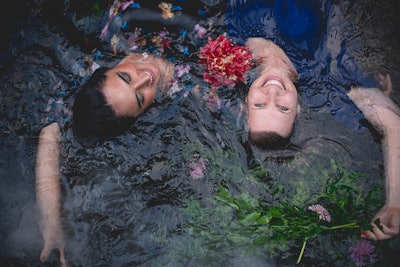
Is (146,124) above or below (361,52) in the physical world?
below

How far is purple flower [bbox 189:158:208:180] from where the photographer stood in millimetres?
3775

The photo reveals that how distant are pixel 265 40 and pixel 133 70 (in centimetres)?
162

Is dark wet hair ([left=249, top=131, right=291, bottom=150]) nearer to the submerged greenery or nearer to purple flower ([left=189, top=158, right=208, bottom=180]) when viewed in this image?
the submerged greenery

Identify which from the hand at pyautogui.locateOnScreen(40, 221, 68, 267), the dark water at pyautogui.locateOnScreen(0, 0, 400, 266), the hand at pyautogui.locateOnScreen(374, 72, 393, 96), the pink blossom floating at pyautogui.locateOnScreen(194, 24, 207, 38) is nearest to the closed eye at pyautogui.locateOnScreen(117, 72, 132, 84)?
the dark water at pyautogui.locateOnScreen(0, 0, 400, 266)

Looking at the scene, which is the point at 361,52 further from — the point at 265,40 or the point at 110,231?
the point at 110,231

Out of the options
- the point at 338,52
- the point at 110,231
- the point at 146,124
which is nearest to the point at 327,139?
the point at 338,52

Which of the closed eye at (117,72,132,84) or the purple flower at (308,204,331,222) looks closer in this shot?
the purple flower at (308,204,331,222)

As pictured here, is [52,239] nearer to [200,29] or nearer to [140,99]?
[140,99]

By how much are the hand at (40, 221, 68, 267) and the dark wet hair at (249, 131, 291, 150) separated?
230 centimetres

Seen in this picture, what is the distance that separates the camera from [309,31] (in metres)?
3.58

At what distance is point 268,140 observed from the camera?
3.36 m

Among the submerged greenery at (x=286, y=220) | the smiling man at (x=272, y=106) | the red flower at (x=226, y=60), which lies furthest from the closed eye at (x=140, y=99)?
the submerged greenery at (x=286, y=220)

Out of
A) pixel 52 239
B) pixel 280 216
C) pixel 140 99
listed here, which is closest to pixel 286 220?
pixel 280 216

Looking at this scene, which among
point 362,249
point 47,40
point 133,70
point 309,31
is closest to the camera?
point 362,249
